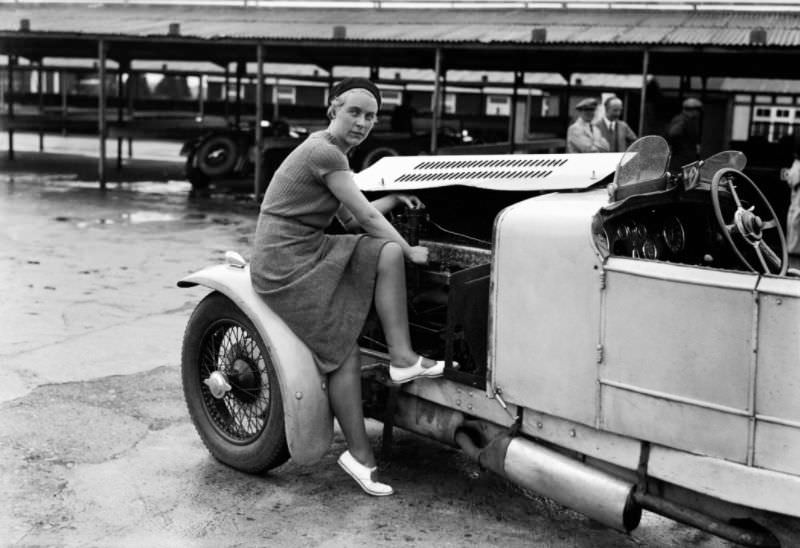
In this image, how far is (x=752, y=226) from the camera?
3910mm

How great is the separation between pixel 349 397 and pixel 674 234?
61.5 inches

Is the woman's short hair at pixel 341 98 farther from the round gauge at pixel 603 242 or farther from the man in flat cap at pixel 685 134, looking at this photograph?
the man in flat cap at pixel 685 134

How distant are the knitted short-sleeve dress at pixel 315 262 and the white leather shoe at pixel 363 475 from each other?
1.37ft

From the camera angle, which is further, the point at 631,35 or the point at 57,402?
the point at 631,35

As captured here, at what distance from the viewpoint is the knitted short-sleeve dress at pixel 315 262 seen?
4.13 meters

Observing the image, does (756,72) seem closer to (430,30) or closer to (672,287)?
(430,30)

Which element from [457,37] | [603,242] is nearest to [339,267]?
[603,242]

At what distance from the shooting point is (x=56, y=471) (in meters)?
4.45

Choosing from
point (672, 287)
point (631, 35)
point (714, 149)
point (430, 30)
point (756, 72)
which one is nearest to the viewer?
point (672, 287)

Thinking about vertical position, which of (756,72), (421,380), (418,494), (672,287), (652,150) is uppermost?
(756,72)

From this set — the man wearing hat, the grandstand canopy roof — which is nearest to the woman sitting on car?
the man wearing hat

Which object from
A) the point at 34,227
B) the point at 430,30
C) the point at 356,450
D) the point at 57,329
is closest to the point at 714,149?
the point at 430,30

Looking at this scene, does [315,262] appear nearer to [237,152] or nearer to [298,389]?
[298,389]

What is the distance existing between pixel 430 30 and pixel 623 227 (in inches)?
548
